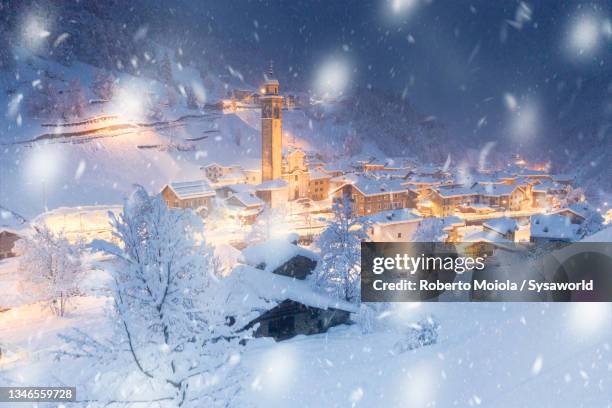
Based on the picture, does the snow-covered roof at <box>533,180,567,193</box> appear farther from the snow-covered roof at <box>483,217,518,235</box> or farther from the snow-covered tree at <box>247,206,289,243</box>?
the snow-covered tree at <box>247,206,289,243</box>

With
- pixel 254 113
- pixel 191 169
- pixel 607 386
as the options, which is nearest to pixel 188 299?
pixel 607 386

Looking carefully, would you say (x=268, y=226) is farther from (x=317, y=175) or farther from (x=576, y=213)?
(x=317, y=175)

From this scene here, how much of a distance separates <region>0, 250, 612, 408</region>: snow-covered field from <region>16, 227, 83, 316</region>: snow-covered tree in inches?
208

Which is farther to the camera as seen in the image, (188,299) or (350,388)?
(350,388)

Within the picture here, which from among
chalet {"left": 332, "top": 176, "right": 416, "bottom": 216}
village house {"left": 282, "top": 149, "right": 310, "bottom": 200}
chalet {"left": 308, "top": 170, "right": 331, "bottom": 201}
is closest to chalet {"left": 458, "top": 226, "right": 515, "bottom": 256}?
chalet {"left": 332, "top": 176, "right": 416, "bottom": 216}

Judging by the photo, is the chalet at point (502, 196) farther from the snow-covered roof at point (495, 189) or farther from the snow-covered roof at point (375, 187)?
the snow-covered roof at point (375, 187)

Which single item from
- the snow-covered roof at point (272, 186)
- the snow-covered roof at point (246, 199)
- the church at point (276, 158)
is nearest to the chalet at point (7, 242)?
the snow-covered roof at point (246, 199)

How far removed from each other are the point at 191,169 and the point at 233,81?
40733 millimetres

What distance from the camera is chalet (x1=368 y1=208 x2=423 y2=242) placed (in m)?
21.8

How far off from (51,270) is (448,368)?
16.0 m

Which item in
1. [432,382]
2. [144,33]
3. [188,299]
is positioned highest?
[144,33]

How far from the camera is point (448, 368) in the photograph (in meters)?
5.83

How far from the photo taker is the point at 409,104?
9131 cm

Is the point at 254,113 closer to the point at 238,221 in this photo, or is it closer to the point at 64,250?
the point at 238,221
